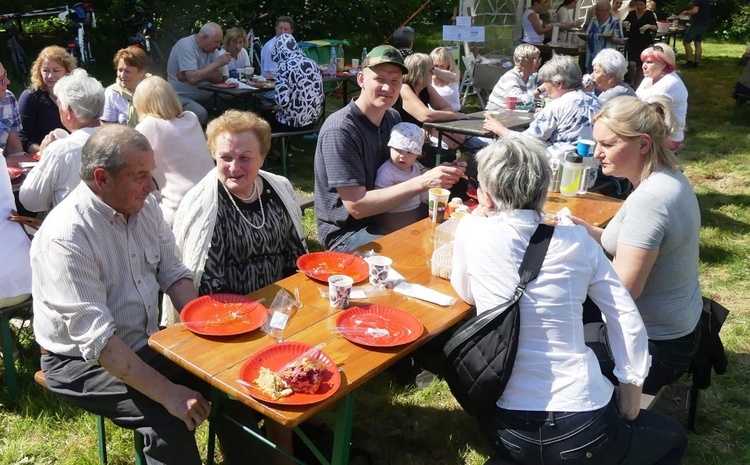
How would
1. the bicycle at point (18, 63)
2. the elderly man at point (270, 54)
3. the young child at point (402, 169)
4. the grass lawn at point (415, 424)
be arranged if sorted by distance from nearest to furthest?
1. the grass lawn at point (415, 424)
2. the young child at point (402, 169)
3. the elderly man at point (270, 54)
4. the bicycle at point (18, 63)

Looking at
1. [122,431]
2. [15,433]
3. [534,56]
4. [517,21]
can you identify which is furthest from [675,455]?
[517,21]

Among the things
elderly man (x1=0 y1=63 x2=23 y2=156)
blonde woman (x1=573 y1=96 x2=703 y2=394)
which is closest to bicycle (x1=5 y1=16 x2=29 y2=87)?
elderly man (x1=0 y1=63 x2=23 y2=156)

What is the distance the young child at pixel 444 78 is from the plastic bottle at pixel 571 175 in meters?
2.77

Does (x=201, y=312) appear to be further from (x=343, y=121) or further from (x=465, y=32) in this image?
(x=465, y=32)

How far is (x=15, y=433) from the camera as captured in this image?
295 cm

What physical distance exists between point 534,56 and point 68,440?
5.60 metres

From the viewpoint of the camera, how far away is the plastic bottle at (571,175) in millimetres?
3662

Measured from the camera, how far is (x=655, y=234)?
8.00 ft

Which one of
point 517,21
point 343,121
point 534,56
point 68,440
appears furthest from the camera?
point 517,21

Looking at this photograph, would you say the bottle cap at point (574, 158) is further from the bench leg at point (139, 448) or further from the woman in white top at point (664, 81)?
the bench leg at point (139, 448)

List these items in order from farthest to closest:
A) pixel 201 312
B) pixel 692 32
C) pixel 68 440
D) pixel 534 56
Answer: pixel 692 32 → pixel 534 56 → pixel 68 440 → pixel 201 312

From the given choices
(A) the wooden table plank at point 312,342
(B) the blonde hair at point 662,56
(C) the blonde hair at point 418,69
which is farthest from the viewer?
(B) the blonde hair at point 662,56

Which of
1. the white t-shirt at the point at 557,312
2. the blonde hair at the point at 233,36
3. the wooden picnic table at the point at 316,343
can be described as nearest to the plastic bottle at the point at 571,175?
the wooden picnic table at the point at 316,343

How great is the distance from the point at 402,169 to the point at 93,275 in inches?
69.6
